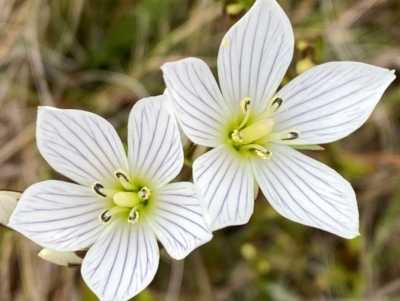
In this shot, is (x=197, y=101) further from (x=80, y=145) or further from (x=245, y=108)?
(x=80, y=145)

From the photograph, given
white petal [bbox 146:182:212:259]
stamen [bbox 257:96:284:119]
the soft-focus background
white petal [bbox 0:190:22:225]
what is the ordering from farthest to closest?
the soft-focus background
stamen [bbox 257:96:284:119]
white petal [bbox 0:190:22:225]
white petal [bbox 146:182:212:259]

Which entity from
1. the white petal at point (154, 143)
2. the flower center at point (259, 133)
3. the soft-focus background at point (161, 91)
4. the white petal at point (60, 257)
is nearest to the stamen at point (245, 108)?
the flower center at point (259, 133)

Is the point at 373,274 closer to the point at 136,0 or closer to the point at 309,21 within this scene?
the point at 309,21

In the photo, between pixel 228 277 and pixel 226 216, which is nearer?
pixel 226 216

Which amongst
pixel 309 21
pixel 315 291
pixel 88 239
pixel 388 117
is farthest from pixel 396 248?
pixel 88 239

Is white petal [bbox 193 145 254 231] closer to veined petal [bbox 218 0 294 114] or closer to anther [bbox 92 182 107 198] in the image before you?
veined petal [bbox 218 0 294 114]

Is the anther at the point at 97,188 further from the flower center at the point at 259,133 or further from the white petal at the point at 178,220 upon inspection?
the flower center at the point at 259,133


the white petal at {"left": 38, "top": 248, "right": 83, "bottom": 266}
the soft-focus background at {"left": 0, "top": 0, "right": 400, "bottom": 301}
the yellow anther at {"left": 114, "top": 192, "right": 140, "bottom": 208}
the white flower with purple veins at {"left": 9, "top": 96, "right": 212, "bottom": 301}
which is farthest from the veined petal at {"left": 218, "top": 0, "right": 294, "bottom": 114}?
the soft-focus background at {"left": 0, "top": 0, "right": 400, "bottom": 301}
